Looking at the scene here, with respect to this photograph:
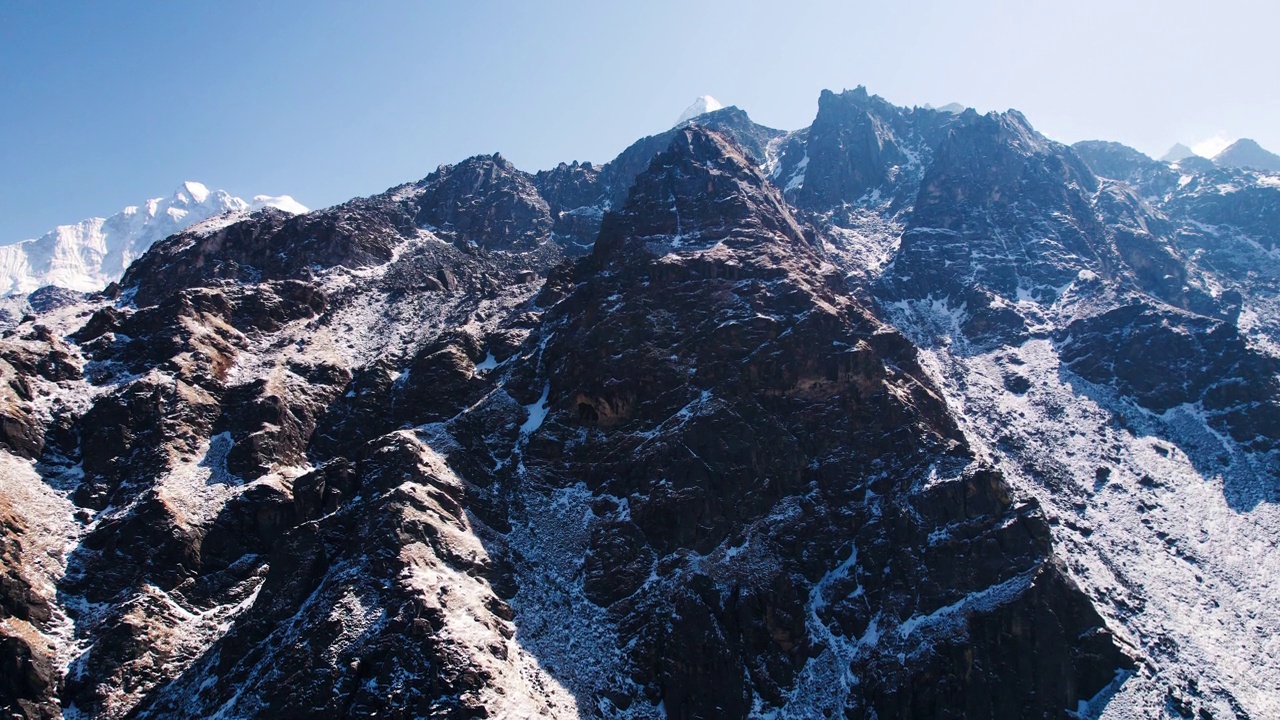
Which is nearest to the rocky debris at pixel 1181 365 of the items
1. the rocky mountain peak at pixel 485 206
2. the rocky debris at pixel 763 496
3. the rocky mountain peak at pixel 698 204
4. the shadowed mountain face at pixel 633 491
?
the shadowed mountain face at pixel 633 491

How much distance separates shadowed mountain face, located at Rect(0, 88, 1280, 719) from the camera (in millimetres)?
52375

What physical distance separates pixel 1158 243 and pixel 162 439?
162m

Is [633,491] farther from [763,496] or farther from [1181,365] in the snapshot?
[1181,365]

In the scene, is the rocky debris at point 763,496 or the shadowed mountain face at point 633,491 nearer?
the shadowed mountain face at point 633,491

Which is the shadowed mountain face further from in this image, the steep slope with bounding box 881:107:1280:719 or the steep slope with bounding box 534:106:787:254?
the steep slope with bounding box 534:106:787:254

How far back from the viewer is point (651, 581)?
201ft

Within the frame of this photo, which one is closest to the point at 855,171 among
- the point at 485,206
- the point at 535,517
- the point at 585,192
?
the point at 585,192

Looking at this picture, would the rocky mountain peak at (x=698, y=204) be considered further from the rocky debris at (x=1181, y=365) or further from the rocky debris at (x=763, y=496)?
the rocky debris at (x=1181, y=365)

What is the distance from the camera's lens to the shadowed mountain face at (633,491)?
172ft

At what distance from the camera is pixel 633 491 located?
67.8 meters

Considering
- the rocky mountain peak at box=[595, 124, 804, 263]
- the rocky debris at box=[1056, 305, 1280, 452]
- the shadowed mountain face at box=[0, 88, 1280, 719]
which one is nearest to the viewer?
the shadowed mountain face at box=[0, 88, 1280, 719]

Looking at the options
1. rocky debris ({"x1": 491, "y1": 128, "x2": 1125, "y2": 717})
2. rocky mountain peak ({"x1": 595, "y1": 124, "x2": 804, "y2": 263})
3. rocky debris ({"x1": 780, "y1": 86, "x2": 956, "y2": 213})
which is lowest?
rocky debris ({"x1": 491, "y1": 128, "x2": 1125, "y2": 717})

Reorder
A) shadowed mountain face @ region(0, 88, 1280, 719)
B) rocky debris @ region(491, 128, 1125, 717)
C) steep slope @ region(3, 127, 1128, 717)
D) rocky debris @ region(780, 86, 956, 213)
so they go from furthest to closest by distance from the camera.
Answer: rocky debris @ region(780, 86, 956, 213), rocky debris @ region(491, 128, 1125, 717), shadowed mountain face @ region(0, 88, 1280, 719), steep slope @ region(3, 127, 1128, 717)

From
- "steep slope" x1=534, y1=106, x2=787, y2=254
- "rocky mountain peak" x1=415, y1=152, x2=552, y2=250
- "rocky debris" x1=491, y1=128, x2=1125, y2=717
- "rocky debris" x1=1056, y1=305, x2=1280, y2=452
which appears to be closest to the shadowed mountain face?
"rocky debris" x1=491, y1=128, x2=1125, y2=717
